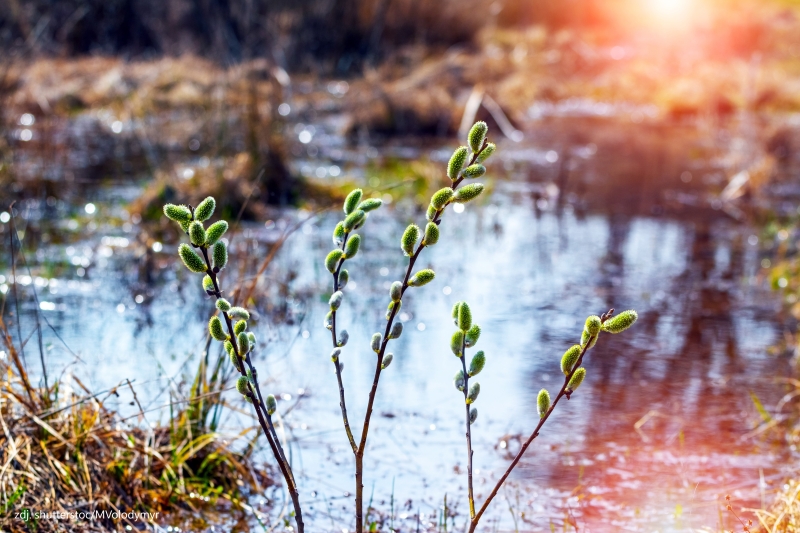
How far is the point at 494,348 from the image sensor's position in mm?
4457

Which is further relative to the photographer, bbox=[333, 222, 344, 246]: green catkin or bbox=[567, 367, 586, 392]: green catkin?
bbox=[333, 222, 344, 246]: green catkin

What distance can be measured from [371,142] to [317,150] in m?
1.09

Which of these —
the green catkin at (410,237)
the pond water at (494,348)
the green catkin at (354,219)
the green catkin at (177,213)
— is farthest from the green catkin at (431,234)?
the pond water at (494,348)

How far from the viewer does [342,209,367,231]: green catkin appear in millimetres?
1775

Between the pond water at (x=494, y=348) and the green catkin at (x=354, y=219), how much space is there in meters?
1.16

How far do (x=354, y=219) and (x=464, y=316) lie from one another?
0.94 feet

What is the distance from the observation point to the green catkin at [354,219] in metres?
1.78

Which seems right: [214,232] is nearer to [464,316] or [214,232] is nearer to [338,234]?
[338,234]

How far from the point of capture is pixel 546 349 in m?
4.50

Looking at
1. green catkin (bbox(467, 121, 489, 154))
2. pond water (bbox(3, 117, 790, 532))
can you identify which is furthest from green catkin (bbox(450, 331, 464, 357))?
pond water (bbox(3, 117, 790, 532))

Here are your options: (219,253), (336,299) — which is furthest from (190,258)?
(336,299)

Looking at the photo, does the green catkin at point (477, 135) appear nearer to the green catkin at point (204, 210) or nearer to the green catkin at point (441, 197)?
the green catkin at point (441, 197)

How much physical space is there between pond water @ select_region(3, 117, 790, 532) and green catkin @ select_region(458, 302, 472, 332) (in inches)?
41.5

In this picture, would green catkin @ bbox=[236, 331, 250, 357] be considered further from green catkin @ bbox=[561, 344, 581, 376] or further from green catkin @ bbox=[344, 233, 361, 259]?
green catkin @ bbox=[561, 344, 581, 376]
